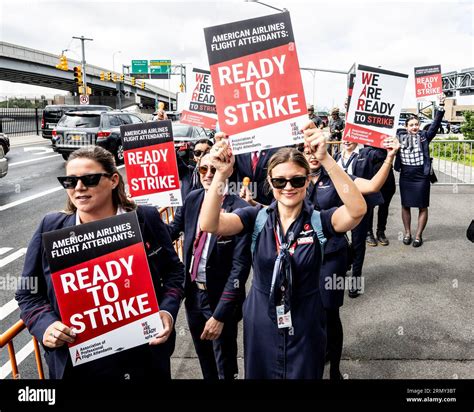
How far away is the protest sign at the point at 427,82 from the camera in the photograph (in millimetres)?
8438

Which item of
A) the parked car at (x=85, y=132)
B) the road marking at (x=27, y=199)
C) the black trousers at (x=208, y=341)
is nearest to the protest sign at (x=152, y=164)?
the black trousers at (x=208, y=341)

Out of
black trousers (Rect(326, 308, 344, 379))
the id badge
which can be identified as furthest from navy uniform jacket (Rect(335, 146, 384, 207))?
the id badge

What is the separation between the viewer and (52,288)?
2.12 metres

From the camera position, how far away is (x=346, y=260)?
346 cm

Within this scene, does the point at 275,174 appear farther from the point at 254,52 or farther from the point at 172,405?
the point at 172,405

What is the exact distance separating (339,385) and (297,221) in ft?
2.95

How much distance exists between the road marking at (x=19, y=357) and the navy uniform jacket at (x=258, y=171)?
263cm

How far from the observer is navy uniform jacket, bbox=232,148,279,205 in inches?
175

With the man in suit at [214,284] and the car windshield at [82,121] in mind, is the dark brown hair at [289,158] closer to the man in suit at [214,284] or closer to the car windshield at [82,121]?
the man in suit at [214,284]

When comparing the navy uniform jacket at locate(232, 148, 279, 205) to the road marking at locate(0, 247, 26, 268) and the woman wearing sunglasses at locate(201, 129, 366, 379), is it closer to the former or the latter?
the woman wearing sunglasses at locate(201, 129, 366, 379)

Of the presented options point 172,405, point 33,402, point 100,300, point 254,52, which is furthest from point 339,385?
point 254,52

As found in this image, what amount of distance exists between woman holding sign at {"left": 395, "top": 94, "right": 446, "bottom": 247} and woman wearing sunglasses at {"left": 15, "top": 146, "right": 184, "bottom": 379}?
5358 millimetres

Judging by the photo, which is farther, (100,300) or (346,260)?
(346,260)

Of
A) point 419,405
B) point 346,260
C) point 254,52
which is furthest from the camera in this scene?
point 346,260
